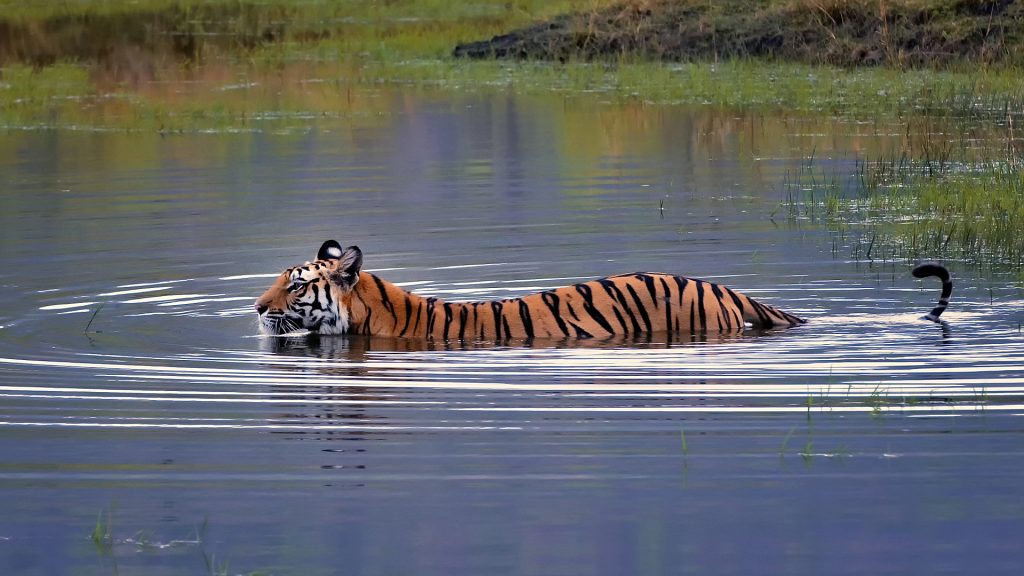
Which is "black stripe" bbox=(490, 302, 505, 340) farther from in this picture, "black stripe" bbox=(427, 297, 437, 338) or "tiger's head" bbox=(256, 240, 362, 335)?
"tiger's head" bbox=(256, 240, 362, 335)

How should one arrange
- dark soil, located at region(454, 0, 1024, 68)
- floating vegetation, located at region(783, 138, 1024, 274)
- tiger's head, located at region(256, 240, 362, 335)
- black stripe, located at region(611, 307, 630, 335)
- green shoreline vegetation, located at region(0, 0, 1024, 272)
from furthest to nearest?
dark soil, located at region(454, 0, 1024, 68), green shoreline vegetation, located at region(0, 0, 1024, 272), floating vegetation, located at region(783, 138, 1024, 274), tiger's head, located at region(256, 240, 362, 335), black stripe, located at region(611, 307, 630, 335)

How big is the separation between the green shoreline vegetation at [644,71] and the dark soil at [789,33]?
4 centimetres

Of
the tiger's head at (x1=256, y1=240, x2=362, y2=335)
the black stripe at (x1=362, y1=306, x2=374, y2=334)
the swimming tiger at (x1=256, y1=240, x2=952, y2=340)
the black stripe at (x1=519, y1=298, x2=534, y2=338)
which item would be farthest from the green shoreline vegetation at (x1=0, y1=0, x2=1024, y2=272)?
the tiger's head at (x1=256, y1=240, x2=362, y2=335)

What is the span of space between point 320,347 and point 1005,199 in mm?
5542

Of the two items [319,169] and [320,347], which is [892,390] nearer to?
[320,347]

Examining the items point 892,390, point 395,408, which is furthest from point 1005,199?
point 395,408

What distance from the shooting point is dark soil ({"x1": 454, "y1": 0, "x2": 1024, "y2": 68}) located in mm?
24641

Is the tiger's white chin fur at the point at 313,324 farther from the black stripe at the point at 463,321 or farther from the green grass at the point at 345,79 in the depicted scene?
the green grass at the point at 345,79

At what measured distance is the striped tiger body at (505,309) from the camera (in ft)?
Result: 31.5

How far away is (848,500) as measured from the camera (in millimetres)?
5938

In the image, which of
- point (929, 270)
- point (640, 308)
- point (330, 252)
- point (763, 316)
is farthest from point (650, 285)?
point (330, 252)

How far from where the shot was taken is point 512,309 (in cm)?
969

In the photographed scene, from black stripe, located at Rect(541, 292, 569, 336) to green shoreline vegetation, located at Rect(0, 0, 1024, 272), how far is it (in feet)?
12.4

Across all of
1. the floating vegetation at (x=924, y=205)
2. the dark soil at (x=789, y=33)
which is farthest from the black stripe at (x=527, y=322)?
the dark soil at (x=789, y=33)
